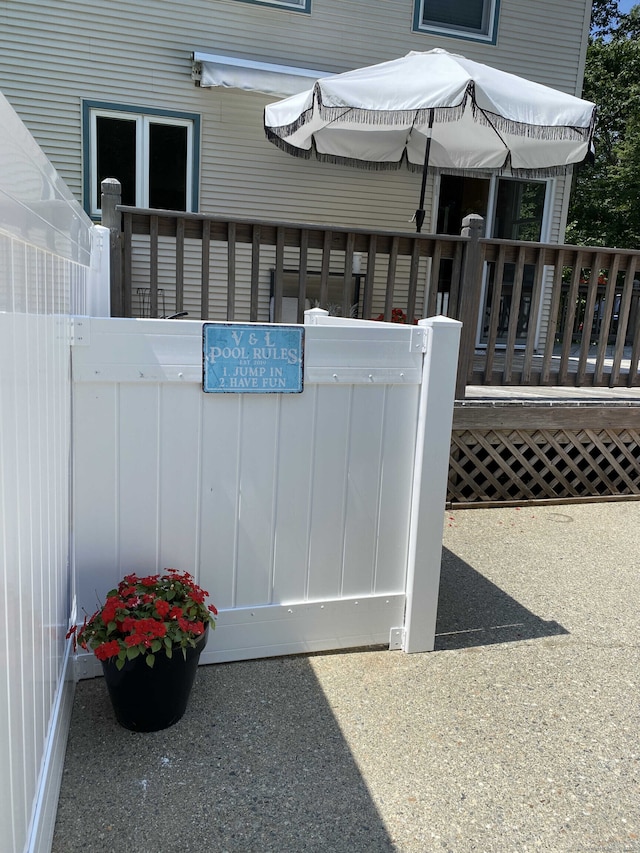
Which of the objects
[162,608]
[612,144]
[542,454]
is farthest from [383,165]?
[612,144]

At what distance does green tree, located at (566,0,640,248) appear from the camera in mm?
17203

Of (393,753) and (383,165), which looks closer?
(393,753)

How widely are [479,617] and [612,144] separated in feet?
68.6

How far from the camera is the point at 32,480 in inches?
58.4

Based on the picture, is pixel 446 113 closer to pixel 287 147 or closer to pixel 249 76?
pixel 287 147

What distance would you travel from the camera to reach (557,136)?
561cm

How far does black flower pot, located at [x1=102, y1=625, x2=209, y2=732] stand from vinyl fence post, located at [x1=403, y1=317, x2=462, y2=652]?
981 mm

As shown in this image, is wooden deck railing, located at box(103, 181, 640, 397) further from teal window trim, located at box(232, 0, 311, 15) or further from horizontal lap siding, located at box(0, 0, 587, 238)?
teal window trim, located at box(232, 0, 311, 15)

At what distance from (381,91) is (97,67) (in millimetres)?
3484

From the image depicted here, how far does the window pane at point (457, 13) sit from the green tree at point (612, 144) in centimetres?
967

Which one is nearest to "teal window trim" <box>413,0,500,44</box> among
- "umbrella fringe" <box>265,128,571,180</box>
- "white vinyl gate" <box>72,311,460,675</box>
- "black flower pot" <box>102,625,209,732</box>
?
"umbrella fringe" <box>265,128,571,180</box>

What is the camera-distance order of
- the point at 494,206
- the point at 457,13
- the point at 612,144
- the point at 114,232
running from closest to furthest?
the point at 114,232 < the point at 457,13 < the point at 494,206 < the point at 612,144

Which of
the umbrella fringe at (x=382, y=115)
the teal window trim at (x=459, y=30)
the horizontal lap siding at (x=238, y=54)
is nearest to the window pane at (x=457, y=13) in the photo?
the teal window trim at (x=459, y=30)

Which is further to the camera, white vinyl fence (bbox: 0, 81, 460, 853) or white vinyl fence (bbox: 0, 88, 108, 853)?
white vinyl fence (bbox: 0, 81, 460, 853)
